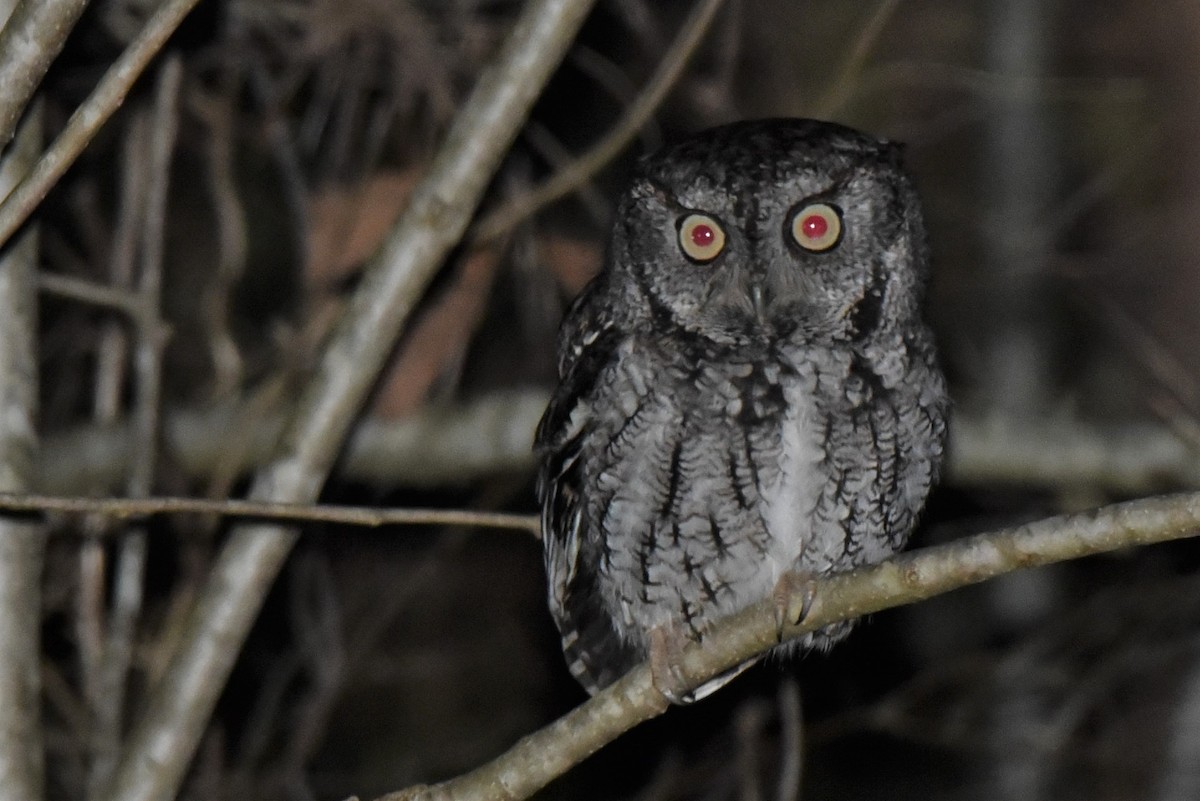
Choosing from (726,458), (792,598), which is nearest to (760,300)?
(726,458)

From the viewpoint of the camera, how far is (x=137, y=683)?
4.50 metres

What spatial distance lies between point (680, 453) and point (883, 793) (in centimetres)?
412

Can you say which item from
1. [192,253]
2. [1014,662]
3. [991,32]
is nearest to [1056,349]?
[991,32]

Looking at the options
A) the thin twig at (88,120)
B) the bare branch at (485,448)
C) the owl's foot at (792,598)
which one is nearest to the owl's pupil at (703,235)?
the owl's foot at (792,598)

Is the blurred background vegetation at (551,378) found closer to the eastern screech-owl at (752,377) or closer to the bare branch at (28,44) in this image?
the eastern screech-owl at (752,377)

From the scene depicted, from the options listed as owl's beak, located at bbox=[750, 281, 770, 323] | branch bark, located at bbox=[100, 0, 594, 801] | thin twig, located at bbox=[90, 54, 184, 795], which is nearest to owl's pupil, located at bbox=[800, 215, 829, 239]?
owl's beak, located at bbox=[750, 281, 770, 323]

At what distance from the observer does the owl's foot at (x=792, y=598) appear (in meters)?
2.32

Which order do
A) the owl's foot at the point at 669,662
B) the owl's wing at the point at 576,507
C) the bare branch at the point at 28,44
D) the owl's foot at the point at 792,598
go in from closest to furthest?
the bare branch at the point at 28,44 → the owl's foot at the point at 792,598 → the owl's foot at the point at 669,662 → the owl's wing at the point at 576,507

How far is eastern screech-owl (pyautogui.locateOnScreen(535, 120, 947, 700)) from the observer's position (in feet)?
8.93

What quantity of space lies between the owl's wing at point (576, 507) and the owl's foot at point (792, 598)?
490 millimetres

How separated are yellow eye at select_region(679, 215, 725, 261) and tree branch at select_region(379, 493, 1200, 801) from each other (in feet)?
2.39

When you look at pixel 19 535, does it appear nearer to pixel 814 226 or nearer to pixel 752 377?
pixel 752 377

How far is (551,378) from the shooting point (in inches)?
171

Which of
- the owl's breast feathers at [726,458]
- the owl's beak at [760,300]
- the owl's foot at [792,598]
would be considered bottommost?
the owl's foot at [792,598]
